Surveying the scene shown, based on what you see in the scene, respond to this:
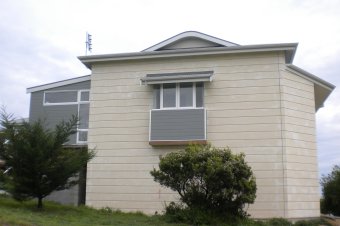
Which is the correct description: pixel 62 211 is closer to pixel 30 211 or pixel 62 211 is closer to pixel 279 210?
pixel 30 211

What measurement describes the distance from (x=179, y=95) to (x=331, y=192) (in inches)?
430

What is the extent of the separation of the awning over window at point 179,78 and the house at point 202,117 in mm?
42

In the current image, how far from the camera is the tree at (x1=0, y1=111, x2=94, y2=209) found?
15453 mm

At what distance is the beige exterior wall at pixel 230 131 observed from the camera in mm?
18516

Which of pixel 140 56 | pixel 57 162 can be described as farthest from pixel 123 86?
pixel 57 162

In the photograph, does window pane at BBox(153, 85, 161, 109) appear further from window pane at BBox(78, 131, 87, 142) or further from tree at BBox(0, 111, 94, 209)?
tree at BBox(0, 111, 94, 209)

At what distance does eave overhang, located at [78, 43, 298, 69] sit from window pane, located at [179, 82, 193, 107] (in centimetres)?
124

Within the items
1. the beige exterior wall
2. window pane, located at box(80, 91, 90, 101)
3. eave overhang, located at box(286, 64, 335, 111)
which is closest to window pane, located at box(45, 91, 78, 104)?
window pane, located at box(80, 91, 90, 101)

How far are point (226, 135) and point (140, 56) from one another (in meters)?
4.88

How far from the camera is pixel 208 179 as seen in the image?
14609 millimetres

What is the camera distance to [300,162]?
1895cm

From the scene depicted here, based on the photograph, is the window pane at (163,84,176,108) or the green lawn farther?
the window pane at (163,84,176,108)

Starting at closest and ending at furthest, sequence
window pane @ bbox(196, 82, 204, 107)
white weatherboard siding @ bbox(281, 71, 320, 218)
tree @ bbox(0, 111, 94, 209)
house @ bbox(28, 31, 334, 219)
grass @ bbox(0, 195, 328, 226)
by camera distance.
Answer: grass @ bbox(0, 195, 328, 226) → tree @ bbox(0, 111, 94, 209) → white weatherboard siding @ bbox(281, 71, 320, 218) → house @ bbox(28, 31, 334, 219) → window pane @ bbox(196, 82, 204, 107)

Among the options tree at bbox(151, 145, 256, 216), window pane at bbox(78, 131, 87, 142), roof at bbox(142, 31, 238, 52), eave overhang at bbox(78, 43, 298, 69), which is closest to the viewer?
tree at bbox(151, 145, 256, 216)
